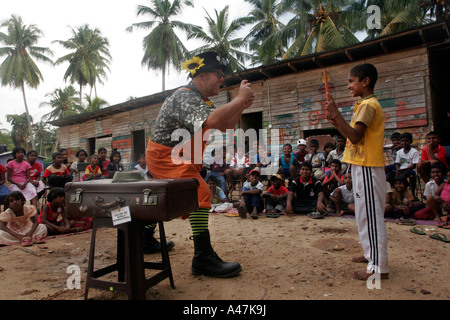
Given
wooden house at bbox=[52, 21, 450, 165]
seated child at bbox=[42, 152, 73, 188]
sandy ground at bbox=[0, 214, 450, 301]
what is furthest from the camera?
wooden house at bbox=[52, 21, 450, 165]

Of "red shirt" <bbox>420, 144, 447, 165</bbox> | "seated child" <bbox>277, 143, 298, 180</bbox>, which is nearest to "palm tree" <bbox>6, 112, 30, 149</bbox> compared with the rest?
"seated child" <bbox>277, 143, 298, 180</bbox>

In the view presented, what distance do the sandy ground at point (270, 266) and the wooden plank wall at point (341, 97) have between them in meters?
4.95

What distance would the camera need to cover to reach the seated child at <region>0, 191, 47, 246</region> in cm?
399

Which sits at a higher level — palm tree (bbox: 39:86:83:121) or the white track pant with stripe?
palm tree (bbox: 39:86:83:121)

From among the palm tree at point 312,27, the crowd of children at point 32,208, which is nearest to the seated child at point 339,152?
the crowd of children at point 32,208

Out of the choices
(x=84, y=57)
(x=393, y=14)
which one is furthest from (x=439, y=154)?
(x=84, y=57)

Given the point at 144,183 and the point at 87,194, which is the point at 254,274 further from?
the point at 87,194

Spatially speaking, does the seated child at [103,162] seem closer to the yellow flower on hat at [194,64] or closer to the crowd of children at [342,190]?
the crowd of children at [342,190]

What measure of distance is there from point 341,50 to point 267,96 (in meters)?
3.10

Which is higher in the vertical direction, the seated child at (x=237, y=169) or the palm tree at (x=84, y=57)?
the palm tree at (x=84, y=57)

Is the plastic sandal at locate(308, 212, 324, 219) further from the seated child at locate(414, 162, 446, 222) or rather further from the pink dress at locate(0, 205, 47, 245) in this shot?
the pink dress at locate(0, 205, 47, 245)

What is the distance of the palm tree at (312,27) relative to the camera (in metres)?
16.3

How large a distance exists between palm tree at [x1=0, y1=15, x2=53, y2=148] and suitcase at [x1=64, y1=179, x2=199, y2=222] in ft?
100.0

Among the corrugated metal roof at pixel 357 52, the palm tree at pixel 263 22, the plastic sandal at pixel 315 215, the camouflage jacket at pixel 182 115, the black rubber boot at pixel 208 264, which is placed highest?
the palm tree at pixel 263 22
